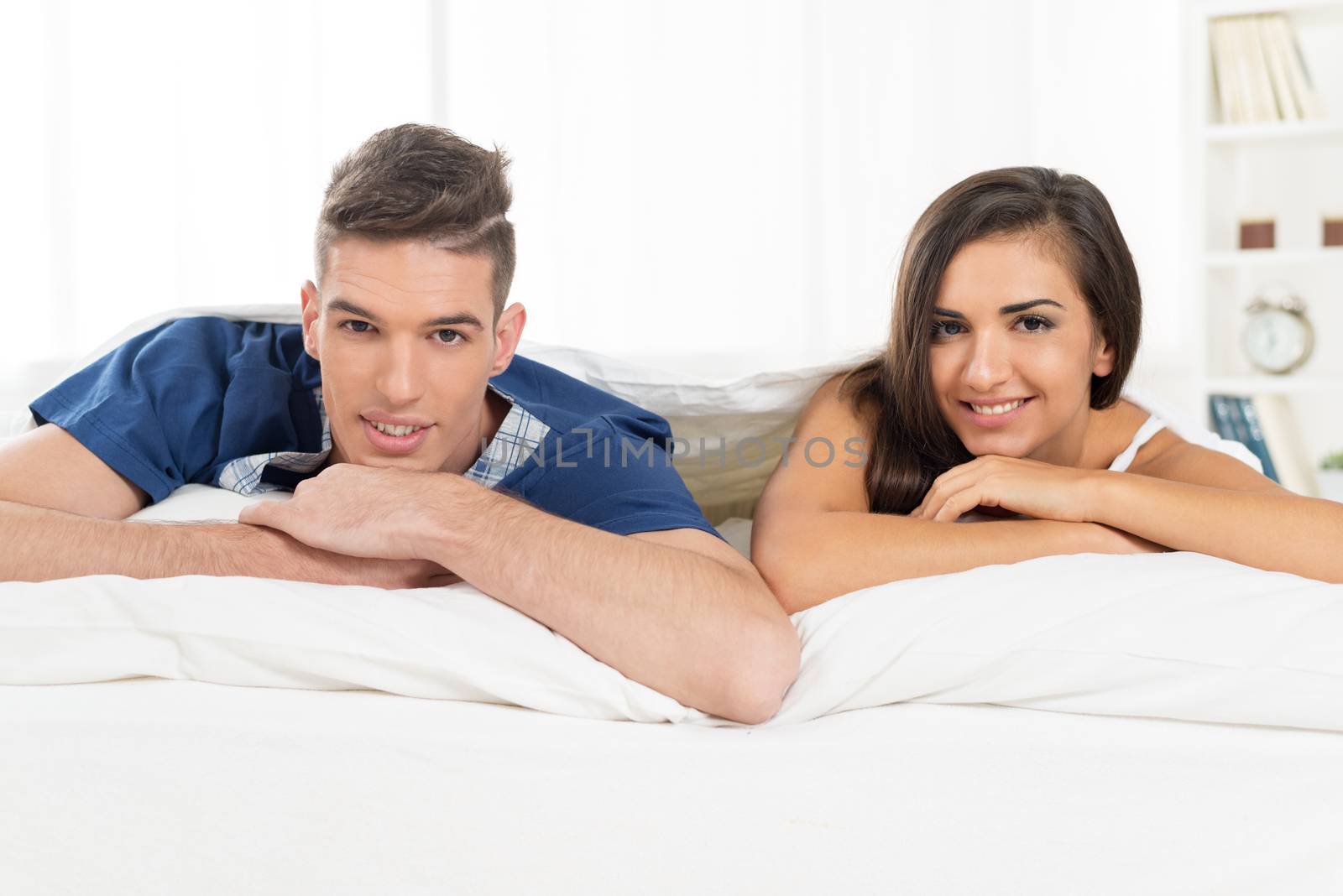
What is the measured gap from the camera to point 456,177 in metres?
1.14

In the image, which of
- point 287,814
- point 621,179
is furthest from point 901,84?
point 287,814


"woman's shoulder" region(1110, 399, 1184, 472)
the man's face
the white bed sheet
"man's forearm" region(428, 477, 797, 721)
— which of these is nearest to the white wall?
"woman's shoulder" region(1110, 399, 1184, 472)

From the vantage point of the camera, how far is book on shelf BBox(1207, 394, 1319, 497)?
270 cm

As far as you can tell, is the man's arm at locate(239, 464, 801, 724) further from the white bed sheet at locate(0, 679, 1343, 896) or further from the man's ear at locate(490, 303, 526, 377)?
the man's ear at locate(490, 303, 526, 377)

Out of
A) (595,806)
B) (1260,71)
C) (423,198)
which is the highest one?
(1260,71)

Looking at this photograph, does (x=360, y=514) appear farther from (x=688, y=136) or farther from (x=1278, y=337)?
(x=1278, y=337)

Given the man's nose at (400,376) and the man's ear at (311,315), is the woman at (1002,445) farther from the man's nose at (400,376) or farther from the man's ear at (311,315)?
the man's ear at (311,315)

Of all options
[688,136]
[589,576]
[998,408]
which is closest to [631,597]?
[589,576]

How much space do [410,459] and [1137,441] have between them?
3.04ft

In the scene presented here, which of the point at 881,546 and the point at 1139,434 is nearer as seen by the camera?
the point at 881,546

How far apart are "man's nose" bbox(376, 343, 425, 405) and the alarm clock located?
8.11ft

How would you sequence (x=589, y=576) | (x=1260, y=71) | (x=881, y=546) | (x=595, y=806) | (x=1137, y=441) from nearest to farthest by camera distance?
1. (x=595, y=806)
2. (x=589, y=576)
3. (x=881, y=546)
4. (x=1137, y=441)
5. (x=1260, y=71)

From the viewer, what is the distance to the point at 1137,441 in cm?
140

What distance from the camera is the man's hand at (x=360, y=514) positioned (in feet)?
3.12
